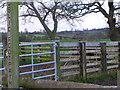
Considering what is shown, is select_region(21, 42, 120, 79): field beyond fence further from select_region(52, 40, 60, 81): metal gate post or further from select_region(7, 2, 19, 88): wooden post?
select_region(7, 2, 19, 88): wooden post

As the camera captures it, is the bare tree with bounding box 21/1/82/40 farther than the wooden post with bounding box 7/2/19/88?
Result: Yes

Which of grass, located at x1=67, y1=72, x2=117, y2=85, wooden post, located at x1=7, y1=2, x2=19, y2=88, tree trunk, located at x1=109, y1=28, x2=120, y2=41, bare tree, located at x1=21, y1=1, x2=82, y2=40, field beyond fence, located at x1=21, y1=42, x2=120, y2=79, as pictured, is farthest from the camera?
bare tree, located at x1=21, y1=1, x2=82, y2=40

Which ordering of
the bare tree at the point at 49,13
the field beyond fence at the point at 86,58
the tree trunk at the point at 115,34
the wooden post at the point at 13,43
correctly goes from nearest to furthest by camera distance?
the wooden post at the point at 13,43
the field beyond fence at the point at 86,58
the tree trunk at the point at 115,34
the bare tree at the point at 49,13

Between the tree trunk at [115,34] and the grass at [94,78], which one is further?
the tree trunk at [115,34]

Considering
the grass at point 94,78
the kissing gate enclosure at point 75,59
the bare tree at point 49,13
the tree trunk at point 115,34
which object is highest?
the bare tree at point 49,13

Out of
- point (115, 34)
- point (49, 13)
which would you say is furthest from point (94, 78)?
point (49, 13)

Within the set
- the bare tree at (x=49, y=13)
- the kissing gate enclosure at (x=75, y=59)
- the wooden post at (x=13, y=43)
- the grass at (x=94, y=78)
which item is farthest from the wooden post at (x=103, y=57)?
the wooden post at (x=13, y=43)

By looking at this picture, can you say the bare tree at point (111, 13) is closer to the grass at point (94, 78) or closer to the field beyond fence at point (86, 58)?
the field beyond fence at point (86, 58)

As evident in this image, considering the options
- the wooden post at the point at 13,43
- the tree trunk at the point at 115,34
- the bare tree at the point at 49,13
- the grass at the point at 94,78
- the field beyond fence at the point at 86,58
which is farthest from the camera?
the bare tree at the point at 49,13

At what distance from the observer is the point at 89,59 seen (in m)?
5.00

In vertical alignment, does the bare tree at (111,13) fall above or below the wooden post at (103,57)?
above

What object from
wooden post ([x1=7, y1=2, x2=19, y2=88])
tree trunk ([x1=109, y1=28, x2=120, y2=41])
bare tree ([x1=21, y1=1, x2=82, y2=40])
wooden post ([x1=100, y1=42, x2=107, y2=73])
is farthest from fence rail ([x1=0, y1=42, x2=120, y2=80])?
wooden post ([x1=7, y1=2, x2=19, y2=88])

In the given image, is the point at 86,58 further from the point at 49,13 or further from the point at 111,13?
the point at 49,13

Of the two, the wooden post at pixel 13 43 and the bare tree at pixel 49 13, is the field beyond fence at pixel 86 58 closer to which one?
the bare tree at pixel 49 13
